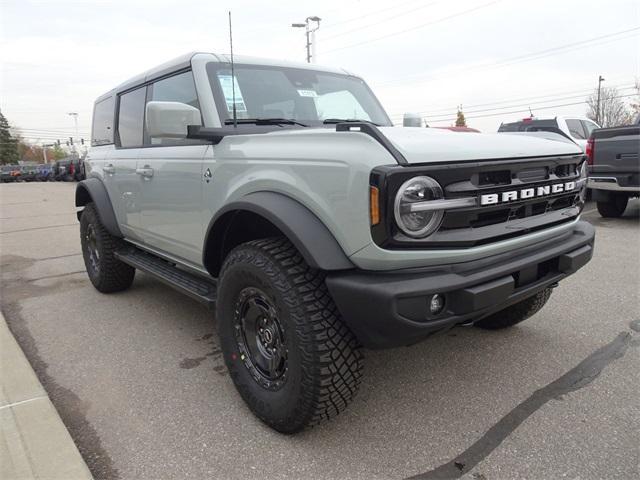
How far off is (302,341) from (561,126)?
10715 millimetres

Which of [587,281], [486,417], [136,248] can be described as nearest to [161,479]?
[486,417]

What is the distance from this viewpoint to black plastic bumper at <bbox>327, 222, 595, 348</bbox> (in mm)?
1847

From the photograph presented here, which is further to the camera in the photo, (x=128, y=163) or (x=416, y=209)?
(x=128, y=163)

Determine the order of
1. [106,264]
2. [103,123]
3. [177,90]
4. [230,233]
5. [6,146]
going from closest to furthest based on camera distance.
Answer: [230,233], [177,90], [106,264], [103,123], [6,146]

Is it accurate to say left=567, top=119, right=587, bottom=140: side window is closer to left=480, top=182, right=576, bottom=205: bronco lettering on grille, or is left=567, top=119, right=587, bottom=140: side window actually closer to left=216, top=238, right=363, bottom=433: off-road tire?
left=480, top=182, right=576, bottom=205: bronco lettering on grille

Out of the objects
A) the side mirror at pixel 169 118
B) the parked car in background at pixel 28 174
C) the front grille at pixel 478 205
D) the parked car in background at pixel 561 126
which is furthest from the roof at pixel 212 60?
the parked car in background at pixel 28 174

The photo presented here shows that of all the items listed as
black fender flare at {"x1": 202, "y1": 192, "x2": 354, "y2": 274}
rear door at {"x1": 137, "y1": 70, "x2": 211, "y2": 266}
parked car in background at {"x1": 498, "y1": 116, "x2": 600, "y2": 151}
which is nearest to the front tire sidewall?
black fender flare at {"x1": 202, "y1": 192, "x2": 354, "y2": 274}

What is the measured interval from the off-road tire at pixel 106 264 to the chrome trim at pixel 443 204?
341 cm

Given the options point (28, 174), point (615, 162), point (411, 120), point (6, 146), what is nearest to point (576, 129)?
point (615, 162)

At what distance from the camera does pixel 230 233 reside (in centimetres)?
278

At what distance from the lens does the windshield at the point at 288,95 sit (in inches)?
116

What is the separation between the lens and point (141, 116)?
12.8ft

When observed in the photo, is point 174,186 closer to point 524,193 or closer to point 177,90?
point 177,90

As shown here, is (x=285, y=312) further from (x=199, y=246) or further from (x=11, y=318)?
(x=11, y=318)
